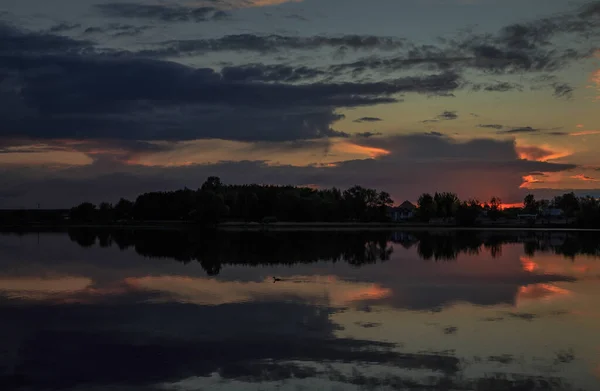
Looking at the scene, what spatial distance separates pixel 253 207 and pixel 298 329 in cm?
13538

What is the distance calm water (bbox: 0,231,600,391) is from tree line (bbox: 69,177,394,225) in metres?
104

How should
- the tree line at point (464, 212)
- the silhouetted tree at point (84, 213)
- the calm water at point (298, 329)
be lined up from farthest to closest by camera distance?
the silhouetted tree at point (84, 213), the tree line at point (464, 212), the calm water at point (298, 329)

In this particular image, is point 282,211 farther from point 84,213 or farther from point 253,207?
point 84,213

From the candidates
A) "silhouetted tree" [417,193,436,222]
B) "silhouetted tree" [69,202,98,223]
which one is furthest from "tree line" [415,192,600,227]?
"silhouetted tree" [69,202,98,223]

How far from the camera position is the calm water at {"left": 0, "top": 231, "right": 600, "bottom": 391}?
1473 cm

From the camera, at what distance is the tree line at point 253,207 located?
144500 mm

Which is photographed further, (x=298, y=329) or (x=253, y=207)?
(x=253, y=207)

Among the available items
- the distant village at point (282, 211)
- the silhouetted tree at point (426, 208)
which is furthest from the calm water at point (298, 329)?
the silhouetted tree at point (426, 208)

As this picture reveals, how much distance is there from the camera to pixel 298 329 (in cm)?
2006

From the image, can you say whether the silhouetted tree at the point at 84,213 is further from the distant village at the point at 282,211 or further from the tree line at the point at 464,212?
the tree line at the point at 464,212

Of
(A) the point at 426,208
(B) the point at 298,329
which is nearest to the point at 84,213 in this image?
(A) the point at 426,208

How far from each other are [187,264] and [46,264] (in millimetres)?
9141

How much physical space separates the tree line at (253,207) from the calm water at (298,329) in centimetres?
10429

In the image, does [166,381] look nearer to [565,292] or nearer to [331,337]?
[331,337]
